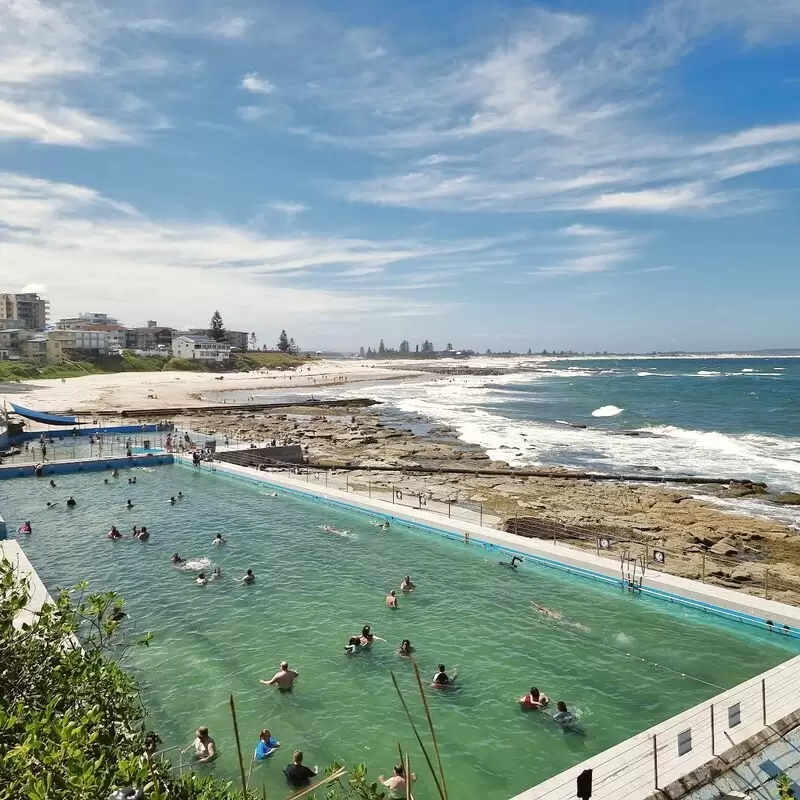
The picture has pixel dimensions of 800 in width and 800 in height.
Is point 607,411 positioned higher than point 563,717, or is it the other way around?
point 563,717

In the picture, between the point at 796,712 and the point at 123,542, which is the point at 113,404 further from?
the point at 796,712

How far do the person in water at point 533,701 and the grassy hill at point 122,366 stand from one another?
92107 millimetres

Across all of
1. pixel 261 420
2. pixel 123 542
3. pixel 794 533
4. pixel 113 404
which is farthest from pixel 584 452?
pixel 113 404

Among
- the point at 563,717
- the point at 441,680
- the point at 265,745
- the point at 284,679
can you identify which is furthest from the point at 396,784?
the point at 284,679

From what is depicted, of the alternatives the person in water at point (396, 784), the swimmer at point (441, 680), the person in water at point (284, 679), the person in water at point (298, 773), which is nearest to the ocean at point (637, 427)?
the swimmer at point (441, 680)

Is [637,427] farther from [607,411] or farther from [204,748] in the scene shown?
[204,748]

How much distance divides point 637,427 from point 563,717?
56.5m

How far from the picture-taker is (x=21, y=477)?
32.6 m

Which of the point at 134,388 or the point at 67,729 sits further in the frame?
the point at 134,388

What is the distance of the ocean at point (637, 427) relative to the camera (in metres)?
42.8

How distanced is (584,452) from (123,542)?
3560 centimetres

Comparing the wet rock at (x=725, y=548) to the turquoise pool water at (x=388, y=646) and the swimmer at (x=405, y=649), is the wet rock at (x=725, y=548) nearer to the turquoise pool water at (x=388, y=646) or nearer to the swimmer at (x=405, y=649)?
the turquoise pool water at (x=388, y=646)

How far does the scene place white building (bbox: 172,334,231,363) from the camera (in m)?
135

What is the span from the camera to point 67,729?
482 cm
